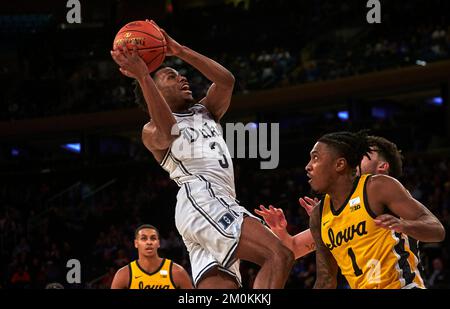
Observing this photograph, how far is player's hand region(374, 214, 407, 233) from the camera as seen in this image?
3549 millimetres

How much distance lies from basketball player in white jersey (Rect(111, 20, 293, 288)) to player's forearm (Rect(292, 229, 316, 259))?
1.62ft

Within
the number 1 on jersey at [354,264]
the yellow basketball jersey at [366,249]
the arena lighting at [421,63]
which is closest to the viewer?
the yellow basketball jersey at [366,249]

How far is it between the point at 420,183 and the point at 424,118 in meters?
3.28

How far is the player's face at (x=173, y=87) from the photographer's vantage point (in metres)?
4.70

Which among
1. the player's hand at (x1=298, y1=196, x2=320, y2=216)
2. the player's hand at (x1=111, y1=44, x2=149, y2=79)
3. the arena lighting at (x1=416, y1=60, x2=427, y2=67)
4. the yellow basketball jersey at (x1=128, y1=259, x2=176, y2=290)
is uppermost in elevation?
the arena lighting at (x1=416, y1=60, x2=427, y2=67)

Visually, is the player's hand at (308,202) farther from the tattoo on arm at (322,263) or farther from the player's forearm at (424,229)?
the player's forearm at (424,229)

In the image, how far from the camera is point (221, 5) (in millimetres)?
20734

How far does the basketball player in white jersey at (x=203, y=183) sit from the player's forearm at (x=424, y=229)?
67 centimetres

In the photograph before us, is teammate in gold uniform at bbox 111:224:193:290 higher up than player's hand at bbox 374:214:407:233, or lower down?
higher up

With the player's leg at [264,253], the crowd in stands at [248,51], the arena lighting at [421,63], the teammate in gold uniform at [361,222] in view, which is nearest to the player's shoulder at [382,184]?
the teammate in gold uniform at [361,222]

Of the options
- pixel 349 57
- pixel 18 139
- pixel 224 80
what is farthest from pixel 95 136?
pixel 224 80

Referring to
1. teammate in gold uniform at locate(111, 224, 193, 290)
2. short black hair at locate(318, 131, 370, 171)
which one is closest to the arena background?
teammate in gold uniform at locate(111, 224, 193, 290)

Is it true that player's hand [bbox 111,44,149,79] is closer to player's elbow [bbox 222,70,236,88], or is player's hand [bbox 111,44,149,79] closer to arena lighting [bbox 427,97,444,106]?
player's elbow [bbox 222,70,236,88]

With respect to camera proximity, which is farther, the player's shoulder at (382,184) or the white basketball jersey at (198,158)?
the white basketball jersey at (198,158)
